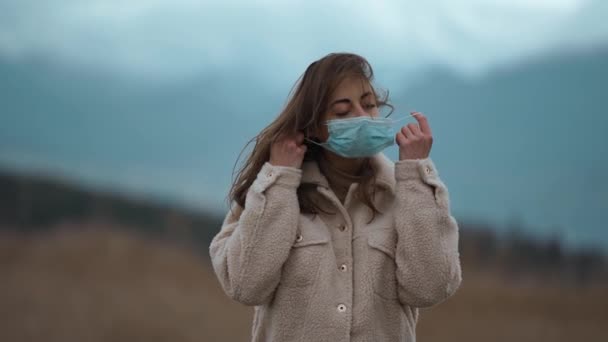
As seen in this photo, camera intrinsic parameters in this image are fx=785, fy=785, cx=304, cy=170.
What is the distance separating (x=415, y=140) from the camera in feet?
7.88

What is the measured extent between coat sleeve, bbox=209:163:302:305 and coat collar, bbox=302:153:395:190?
8 centimetres

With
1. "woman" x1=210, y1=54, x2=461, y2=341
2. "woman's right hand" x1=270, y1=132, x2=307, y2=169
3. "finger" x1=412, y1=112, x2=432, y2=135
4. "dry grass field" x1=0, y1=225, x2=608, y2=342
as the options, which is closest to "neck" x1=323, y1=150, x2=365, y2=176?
"woman" x1=210, y1=54, x2=461, y2=341

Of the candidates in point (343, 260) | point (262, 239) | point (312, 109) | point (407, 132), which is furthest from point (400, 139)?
point (262, 239)

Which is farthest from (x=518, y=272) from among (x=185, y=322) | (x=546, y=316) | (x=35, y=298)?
(x=35, y=298)

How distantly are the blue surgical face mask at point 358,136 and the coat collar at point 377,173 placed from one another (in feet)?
0.31

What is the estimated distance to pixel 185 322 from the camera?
8.80m

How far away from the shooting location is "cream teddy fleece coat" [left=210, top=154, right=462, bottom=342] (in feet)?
7.54

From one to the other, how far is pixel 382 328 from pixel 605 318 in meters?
7.37

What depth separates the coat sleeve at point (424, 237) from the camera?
2281mm

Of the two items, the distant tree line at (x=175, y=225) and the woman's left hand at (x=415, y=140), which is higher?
the woman's left hand at (x=415, y=140)

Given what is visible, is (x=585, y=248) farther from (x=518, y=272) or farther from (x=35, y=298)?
(x=35, y=298)

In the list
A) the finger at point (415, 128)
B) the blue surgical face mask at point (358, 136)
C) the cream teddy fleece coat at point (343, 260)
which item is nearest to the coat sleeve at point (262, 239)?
the cream teddy fleece coat at point (343, 260)

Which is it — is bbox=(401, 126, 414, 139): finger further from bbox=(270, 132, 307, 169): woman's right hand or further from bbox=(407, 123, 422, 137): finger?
bbox=(270, 132, 307, 169): woman's right hand

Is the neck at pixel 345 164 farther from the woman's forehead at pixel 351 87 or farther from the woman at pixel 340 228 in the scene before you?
the woman's forehead at pixel 351 87
